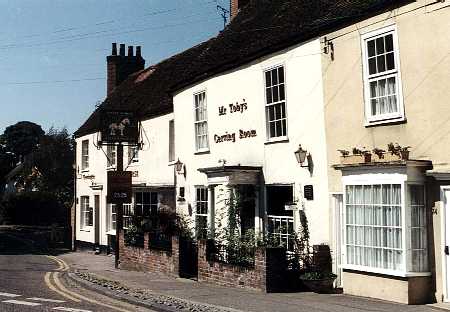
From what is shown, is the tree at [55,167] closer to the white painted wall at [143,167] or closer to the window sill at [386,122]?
the white painted wall at [143,167]

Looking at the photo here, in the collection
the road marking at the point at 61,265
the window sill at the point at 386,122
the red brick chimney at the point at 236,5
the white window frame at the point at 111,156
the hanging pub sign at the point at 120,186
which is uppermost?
the red brick chimney at the point at 236,5

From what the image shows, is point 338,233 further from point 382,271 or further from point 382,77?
point 382,77

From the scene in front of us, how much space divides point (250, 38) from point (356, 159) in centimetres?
745

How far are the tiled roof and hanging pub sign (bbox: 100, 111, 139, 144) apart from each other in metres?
0.91

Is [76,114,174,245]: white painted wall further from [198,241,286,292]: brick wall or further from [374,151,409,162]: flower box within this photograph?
[374,151,409,162]: flower box

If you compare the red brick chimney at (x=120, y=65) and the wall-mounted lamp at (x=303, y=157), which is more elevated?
the red brick chimney at (x=120, y=65)

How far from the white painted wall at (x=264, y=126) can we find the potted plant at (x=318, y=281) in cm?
87

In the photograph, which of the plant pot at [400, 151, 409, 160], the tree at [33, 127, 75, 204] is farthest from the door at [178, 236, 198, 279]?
the tree at [33, 127, 75, 204]

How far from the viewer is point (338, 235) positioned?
A: 42.9 ft

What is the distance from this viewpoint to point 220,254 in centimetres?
1559

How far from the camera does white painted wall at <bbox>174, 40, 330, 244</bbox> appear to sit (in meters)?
13.9

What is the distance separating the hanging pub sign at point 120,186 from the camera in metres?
20.8

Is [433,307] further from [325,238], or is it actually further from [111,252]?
[111,252]

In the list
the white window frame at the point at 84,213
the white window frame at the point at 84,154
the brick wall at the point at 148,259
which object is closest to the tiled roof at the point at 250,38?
the white window frame at the point at 84,154
